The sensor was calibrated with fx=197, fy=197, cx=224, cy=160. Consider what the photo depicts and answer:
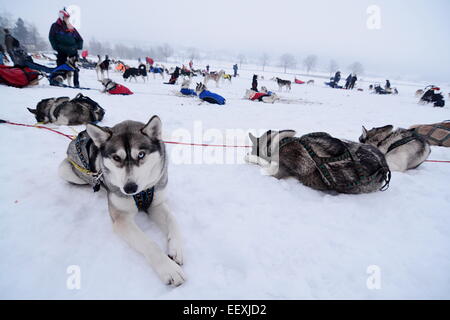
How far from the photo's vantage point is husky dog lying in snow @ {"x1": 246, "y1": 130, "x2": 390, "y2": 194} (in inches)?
99.3

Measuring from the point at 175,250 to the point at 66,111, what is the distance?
5.00 metres

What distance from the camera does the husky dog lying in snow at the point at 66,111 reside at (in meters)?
4.63

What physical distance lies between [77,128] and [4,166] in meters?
2.31

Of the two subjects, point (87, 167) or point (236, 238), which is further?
point (87, 167)

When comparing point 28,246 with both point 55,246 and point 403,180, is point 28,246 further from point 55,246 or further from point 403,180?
point 403,180

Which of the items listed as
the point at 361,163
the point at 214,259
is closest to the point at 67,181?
the point at 214,259

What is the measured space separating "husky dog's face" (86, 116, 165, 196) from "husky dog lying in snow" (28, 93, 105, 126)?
3983 mm

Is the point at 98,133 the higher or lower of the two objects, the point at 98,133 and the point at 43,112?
the higher

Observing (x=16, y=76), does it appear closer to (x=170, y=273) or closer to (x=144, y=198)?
(x=144, y=198)

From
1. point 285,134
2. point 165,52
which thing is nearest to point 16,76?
point 285,134

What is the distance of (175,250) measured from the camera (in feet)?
5.39

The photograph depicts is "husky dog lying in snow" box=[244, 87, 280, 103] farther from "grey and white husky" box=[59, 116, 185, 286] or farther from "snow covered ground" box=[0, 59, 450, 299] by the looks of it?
"grey and white husky" box=[59, 116, 185, 286]

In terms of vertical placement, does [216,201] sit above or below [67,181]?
below
